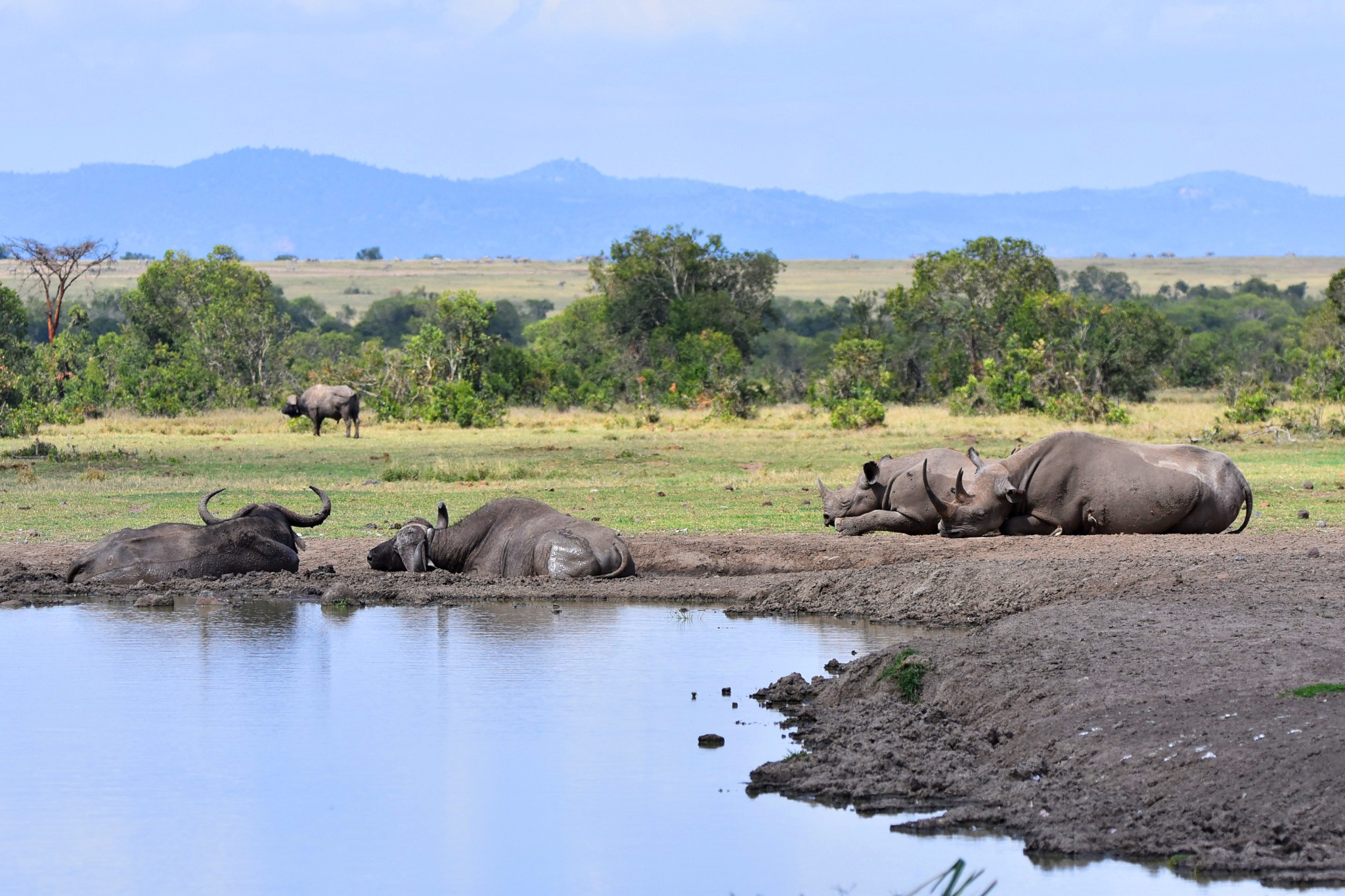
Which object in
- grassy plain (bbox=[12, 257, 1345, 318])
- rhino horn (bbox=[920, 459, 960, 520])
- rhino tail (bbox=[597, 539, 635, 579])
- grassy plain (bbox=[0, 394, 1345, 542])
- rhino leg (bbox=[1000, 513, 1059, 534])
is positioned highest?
grassy plain (bbox=[12, 257, 1345, 318])

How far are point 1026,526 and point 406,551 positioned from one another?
218 inches

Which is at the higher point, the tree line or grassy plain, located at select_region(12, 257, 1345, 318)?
grassy plain, located at select_region(12, 257, 1345, 318)

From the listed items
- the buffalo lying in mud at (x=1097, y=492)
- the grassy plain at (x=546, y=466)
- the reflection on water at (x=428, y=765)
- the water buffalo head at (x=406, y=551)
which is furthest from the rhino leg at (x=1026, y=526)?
the water buffalo head at (x=406, y=551)

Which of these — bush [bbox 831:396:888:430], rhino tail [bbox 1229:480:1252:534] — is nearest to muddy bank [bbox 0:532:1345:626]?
rhino tail [bbox 1229:480:1252:534]

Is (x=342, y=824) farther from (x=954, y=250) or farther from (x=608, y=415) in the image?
(x=954, y=250)

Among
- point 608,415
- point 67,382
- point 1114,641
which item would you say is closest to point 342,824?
point 1114,641

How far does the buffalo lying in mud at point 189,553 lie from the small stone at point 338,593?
948 millimetres

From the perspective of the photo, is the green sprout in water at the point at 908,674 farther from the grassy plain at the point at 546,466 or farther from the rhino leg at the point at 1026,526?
the grassy plain at the point at 546,466

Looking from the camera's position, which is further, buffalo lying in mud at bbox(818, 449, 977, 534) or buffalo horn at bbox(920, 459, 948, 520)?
buffalo lying in mud at bbox(818, 449, 977, 534)

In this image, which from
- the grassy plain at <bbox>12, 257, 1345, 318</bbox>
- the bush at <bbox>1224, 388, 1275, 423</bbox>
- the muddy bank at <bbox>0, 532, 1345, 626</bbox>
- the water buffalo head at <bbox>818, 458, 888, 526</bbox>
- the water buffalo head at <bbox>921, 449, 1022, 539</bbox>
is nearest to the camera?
the muddy bank at <bbox>0, 532, 1345, 626</bbox>

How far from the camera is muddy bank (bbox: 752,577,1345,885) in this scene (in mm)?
5816

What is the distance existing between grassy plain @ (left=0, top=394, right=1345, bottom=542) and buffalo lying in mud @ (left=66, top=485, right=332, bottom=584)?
2403 mm

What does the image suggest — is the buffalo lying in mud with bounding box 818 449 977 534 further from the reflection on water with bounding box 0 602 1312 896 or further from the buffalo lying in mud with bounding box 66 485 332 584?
the buffalo lying in mud with bounding box 66 485 332 584

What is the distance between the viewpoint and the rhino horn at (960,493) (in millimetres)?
14406
